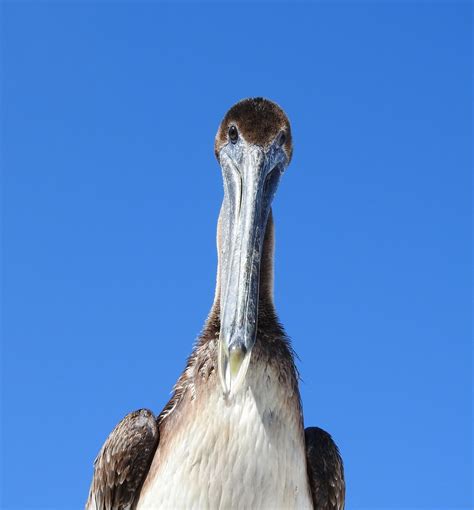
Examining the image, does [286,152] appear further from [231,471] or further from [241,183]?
[231,471]

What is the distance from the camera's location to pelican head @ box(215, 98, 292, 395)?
5723 millimetres

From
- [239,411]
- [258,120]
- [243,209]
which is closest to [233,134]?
[258,120]

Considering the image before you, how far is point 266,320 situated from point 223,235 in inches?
29.8

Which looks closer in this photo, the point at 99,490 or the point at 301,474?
the point at 301,474

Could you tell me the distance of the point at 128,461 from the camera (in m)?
6.59

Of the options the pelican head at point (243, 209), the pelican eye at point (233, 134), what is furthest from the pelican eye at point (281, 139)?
the pelican eye at point (233, 134)

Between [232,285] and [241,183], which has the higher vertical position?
[241,183]

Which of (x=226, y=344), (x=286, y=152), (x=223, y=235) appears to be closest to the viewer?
(x=226, y=344)

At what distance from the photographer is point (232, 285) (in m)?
5.91

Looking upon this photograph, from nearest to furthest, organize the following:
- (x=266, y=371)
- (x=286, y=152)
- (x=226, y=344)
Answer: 1. (x=226, y=344)
2. (x=266, y=371)
3. (x=286, y=152)

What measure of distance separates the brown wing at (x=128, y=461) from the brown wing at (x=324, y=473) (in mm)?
1265

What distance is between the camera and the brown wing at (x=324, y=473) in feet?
21.7

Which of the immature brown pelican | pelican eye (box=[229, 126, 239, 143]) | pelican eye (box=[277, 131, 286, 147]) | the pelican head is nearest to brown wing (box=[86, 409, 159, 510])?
the immature brown pelican

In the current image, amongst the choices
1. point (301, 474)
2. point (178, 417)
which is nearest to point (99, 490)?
point (178, 417)
